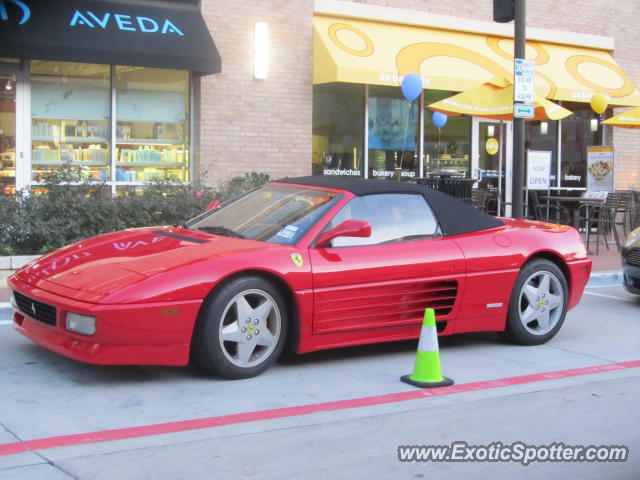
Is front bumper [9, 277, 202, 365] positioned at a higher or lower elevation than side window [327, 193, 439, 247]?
lower

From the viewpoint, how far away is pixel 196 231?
6.70 metres

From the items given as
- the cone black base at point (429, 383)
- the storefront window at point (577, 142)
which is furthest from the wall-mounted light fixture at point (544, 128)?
the cone black base at point (429, 383)

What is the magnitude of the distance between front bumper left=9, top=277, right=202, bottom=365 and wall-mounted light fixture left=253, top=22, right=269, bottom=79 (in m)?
8.93

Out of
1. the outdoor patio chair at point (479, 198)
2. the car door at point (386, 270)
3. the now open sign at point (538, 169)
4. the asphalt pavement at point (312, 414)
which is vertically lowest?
the asphalt pavement at point (312, 414)

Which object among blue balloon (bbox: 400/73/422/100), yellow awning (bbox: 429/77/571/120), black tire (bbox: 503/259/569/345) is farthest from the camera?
blue balloon (bbox: 400/73/422/100)

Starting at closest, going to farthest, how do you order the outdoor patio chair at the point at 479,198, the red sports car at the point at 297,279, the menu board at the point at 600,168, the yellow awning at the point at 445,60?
the red sports car at the point at 297,279
the yellow awning at the point at 445,60
the outdoor patio chair at the point at 479,198
the menu board at the point at 600,168

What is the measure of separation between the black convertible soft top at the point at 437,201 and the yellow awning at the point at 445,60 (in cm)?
707

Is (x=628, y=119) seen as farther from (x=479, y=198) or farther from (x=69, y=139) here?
(x=69, y=139)

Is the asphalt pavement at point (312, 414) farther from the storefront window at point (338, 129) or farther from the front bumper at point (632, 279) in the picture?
the storefront window at point (338, 129)

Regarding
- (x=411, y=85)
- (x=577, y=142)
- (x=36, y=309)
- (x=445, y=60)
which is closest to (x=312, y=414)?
(x=36, y=309)

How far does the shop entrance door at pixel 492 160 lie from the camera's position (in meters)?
16.8

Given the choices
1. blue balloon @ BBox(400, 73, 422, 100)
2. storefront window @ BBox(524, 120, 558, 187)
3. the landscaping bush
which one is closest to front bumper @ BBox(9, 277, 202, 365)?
the landscaping bush

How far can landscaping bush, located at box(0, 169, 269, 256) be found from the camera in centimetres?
997

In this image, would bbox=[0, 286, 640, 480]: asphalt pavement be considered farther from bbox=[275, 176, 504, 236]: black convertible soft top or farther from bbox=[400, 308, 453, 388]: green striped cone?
bbox=[275, 176, 504, 236]: black convertible soft top
